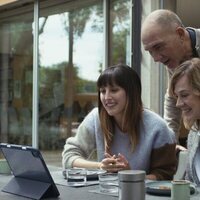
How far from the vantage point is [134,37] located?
5398 millimetres

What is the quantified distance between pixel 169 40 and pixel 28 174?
1032 millimetres

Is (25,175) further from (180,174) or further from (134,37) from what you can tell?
(134,37)

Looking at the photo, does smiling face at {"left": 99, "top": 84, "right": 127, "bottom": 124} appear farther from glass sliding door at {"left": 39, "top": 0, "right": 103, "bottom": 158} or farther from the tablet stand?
glass sliding door at {"left": 39, "top": 0, "right": 103, "bottom": 158}

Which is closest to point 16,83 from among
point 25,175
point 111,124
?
point 111,124

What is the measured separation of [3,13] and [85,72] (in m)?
2.05

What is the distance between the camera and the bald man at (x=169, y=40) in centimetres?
256

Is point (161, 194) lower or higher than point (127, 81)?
lower

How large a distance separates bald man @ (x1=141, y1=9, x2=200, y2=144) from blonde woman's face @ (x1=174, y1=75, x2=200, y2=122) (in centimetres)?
31

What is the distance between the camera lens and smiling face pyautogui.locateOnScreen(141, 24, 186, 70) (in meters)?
2.55

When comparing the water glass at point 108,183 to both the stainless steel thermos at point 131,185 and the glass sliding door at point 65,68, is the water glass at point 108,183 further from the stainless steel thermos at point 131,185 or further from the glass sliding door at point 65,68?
the glass sliding door at point 65,68

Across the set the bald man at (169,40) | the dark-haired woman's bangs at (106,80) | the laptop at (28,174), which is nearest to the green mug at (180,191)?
the laptop at (28,174)

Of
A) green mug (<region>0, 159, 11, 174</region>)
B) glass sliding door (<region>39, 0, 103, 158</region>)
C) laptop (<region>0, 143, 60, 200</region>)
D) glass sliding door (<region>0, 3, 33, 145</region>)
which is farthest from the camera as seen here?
glass sliding door (<region>0, 3, 33, 145</region>)

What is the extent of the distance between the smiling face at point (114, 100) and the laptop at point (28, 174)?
2.47 ft

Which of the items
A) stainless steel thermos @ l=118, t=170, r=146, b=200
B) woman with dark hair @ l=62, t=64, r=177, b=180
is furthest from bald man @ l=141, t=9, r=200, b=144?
stainless steel thermos @ l=118, t=170, r=146, b=200
